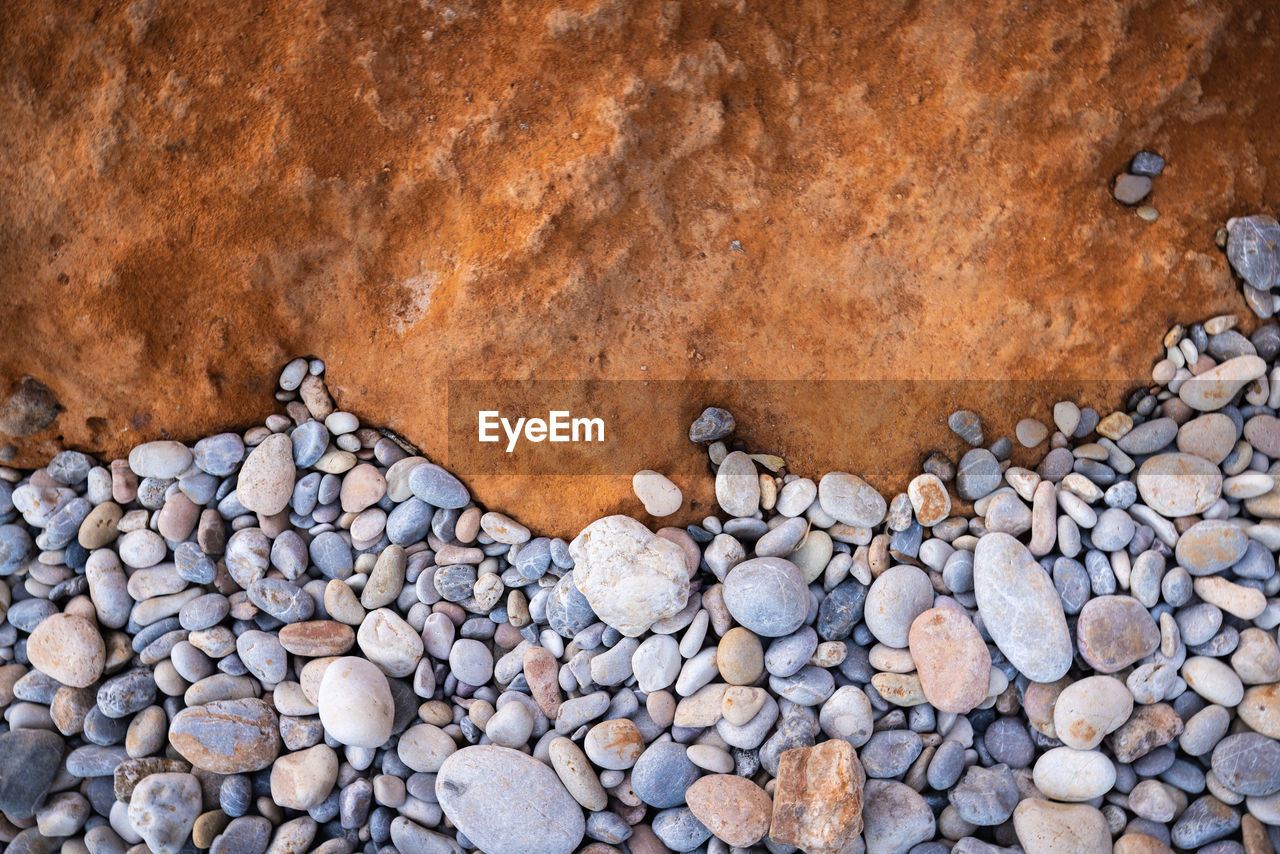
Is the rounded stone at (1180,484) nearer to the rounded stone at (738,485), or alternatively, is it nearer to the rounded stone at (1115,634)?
the rounded stone at (1115,634)

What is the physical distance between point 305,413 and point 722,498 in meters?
1.01

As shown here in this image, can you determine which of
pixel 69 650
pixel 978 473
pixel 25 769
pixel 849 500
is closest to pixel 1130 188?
pixel 978 473

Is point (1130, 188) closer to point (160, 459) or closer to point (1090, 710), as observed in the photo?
point (1090, 710)

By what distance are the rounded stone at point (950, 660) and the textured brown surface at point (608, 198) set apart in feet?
1.23

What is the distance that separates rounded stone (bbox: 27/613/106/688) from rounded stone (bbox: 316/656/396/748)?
1.78ft

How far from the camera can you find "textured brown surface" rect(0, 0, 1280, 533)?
5.18ft

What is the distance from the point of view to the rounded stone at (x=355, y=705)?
1.62 meters

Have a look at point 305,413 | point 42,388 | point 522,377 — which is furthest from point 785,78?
point 42,388

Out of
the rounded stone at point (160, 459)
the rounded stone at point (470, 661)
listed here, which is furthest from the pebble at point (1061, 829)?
the rounded stone at point (160, 459)

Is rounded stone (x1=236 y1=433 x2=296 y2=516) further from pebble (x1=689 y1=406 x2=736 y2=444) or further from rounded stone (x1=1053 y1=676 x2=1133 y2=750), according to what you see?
rounded stone (x1=1053 y1=676 x2=1133 y2=750)

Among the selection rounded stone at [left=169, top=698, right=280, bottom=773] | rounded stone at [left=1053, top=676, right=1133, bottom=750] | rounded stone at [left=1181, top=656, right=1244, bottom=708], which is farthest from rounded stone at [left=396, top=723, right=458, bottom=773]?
rounded stone at [left=1181, top=656, right=1244, bottom=708]

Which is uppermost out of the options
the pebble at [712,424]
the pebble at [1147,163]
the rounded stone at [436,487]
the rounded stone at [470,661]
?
the pebble at [1147,163]

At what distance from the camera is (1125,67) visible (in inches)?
63.7

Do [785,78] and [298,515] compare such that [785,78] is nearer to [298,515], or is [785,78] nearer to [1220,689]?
[298,515]
